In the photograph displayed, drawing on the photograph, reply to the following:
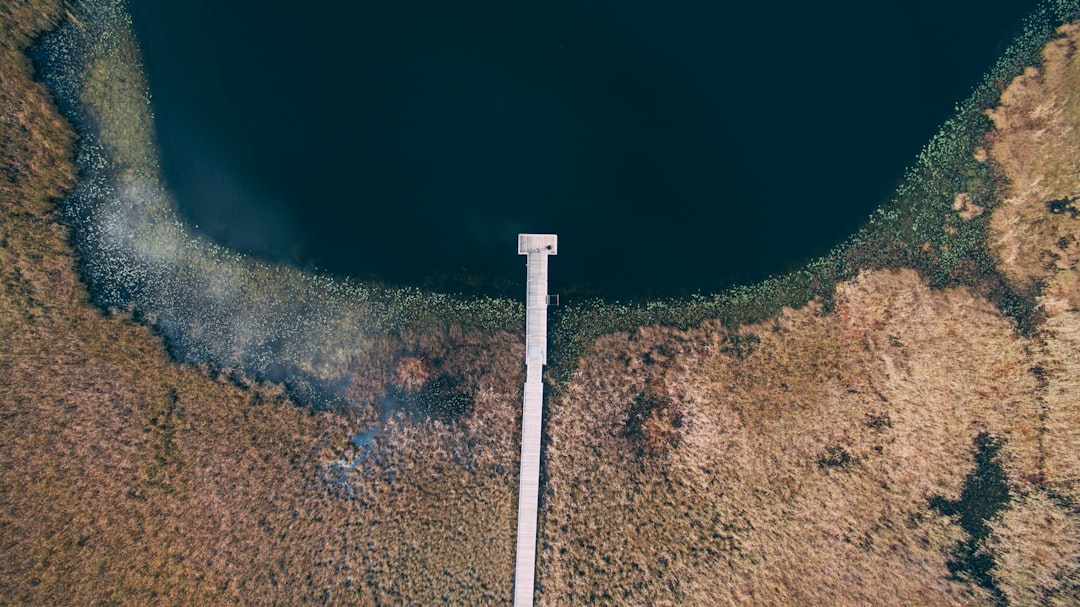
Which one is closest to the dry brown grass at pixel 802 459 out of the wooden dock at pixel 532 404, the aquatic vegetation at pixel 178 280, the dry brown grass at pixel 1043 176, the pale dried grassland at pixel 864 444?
the pale dried grassland at pixel 864 444

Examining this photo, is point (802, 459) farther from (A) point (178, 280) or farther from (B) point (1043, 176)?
(A) point (178, 280)

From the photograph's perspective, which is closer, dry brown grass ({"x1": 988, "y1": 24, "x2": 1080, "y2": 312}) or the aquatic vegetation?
dry brown grass ({"x1": 988, "y1": 24, "x2": 1080, "y2": 312})

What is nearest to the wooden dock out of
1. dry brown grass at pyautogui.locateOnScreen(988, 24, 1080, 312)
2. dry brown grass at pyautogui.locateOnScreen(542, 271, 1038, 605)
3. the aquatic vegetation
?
dry brown grass at pyautogui.locateOnScreen(542, 271, 1038, 605)

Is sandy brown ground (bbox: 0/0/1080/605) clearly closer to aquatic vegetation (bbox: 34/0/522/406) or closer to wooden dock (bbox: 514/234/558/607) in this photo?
wooden dock (bbox: 514/234/558/607)

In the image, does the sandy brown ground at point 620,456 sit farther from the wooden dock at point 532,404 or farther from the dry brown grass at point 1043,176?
the wooden dock at point 532,404

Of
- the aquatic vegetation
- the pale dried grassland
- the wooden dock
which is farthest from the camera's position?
the aquatic vegetation

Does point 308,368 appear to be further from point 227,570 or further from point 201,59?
point 201,59
